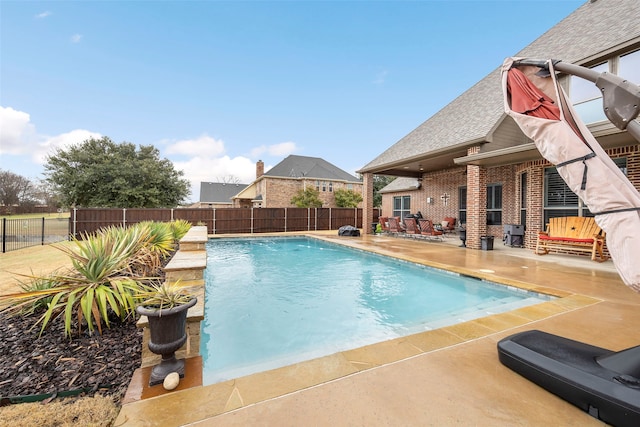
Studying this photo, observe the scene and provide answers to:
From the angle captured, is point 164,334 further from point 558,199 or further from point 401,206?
point 401,206

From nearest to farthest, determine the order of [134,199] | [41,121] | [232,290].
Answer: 1. [232,290]
2. [41,121]
3. [134,199]

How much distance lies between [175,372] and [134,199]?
25.8 metres

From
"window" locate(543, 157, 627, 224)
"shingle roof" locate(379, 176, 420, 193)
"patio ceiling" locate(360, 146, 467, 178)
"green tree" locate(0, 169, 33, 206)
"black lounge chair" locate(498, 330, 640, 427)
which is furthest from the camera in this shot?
"green tree" locate(0, 169, 33, 206)

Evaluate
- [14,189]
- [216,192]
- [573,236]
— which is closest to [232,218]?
[573,236]

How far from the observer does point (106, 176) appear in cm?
2233

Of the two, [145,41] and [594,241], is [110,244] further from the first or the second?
[145,41]

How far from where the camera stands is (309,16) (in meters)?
12.7

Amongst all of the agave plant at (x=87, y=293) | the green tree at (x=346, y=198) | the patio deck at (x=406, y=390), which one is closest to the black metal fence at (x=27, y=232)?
the agave plant at (x=87, y=293)

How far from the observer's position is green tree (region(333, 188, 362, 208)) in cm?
3016

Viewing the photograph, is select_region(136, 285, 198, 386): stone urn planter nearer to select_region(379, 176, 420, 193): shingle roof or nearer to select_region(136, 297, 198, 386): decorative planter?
select_region(136, 297, 198, 386): decorative planter

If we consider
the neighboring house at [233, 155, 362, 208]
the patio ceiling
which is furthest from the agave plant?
the neighboring house at [233, 155, 362, 208]

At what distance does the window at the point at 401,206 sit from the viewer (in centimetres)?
1787

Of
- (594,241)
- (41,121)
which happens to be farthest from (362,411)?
(41,121)

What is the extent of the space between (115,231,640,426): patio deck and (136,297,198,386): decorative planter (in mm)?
158
